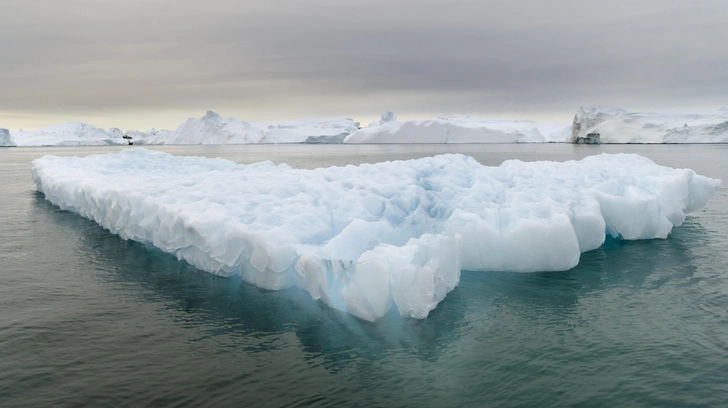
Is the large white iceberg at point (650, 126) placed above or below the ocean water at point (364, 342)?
above

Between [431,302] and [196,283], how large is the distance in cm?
447

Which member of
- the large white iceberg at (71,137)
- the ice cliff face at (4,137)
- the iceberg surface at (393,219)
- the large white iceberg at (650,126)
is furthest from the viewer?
the large white iceberg at (71,137)

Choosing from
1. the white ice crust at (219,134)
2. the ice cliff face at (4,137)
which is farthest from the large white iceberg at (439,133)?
the ice cliff face at (4,137)

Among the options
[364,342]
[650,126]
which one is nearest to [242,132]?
[650,126]

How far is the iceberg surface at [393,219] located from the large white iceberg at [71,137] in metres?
153

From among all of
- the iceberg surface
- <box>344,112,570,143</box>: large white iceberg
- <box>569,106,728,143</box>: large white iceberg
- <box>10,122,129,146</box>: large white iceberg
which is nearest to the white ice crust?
<box>10,122,129,146</box>: large white iceberg

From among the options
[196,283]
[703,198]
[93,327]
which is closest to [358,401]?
[93,327]

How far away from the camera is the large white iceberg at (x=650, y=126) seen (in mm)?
77750

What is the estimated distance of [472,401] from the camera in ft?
17.7

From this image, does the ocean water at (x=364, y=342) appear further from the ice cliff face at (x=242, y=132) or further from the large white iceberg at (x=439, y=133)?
the ice cliff face at (x=242, y=132)

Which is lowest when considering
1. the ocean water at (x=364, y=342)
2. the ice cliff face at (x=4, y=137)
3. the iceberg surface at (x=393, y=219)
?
the ocean water at (x=364, y=342)

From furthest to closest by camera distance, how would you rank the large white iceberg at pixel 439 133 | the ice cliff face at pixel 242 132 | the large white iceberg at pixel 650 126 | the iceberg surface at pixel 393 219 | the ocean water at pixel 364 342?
the ice cliff face at pixel 242 132
the large white iceberg at pixel 439 133
the large white iceberg at pixel 650 126
the iceberg surface at pixel 393 219
the ocean water at pixel 364 342

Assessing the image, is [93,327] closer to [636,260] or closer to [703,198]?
[636,260]

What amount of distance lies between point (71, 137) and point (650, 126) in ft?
495
